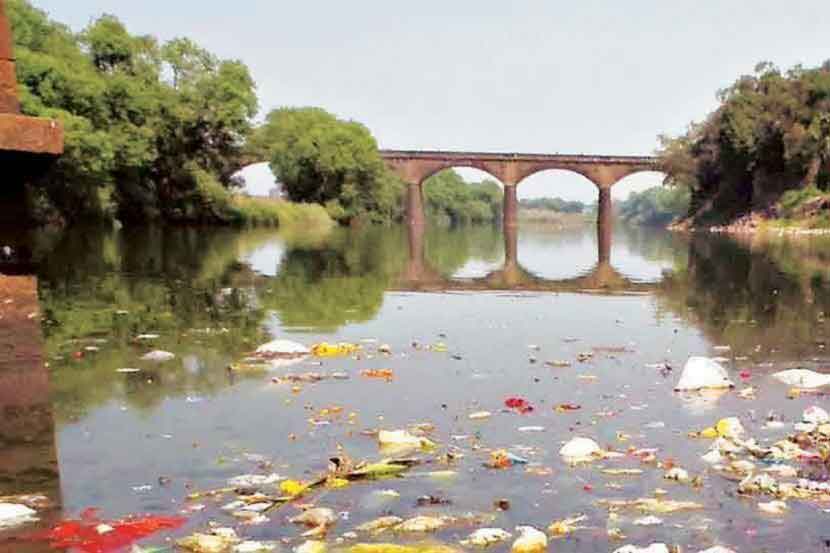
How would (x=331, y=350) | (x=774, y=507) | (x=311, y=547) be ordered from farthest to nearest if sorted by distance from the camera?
(x=331, y=350), (x=774, y=507), (x=311, y=547)

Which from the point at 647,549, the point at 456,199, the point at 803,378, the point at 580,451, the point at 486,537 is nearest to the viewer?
the point at 647,549

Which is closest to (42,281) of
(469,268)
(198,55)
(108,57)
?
(469,268)

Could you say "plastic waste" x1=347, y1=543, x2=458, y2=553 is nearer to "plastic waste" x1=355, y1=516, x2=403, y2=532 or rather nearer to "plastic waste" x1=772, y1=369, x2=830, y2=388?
"plastic waste" x1=355, y1=516, x2=403, y2=532

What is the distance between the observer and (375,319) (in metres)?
13.9

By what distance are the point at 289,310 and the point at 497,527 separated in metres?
10.4

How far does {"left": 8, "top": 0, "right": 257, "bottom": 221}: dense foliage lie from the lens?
37.9 m

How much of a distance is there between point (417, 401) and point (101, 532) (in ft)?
12.4

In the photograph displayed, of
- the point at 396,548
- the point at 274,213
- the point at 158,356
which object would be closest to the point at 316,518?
the point at 396,548

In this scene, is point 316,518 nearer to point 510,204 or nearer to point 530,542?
point 530,542

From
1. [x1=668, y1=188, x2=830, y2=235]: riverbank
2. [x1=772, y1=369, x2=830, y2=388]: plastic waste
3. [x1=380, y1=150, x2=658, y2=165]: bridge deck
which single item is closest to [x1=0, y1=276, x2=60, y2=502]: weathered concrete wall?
[x1=772, y1=369, x2=830, y2=388]: plastic waste

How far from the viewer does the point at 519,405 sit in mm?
7738

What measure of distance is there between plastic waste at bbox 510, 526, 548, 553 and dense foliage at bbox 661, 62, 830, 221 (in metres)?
65.2

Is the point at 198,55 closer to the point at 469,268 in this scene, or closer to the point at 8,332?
the point at 469,268

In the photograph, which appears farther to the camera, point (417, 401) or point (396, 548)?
point (417, 401)
